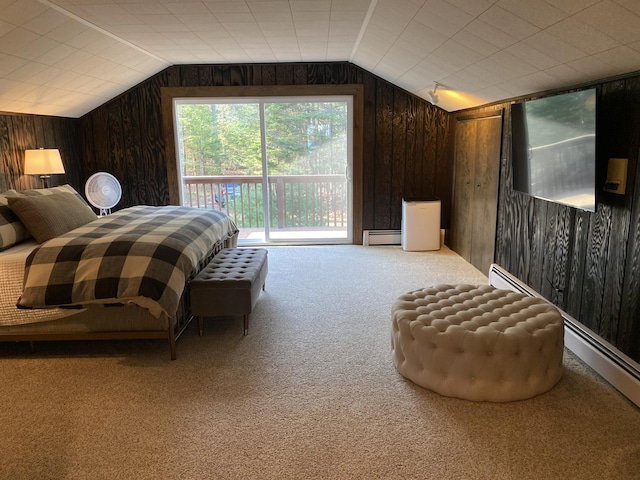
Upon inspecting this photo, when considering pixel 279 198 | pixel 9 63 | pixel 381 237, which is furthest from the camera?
pixel 279 198

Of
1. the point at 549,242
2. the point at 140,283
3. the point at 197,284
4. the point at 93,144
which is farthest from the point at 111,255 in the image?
the point at 93,144

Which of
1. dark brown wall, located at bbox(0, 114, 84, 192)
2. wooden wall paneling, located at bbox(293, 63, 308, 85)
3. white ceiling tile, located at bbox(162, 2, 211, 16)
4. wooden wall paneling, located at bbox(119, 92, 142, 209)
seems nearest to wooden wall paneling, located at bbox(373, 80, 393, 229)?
wooden wall paneling, located at bbox(293, 63, 308, 85)

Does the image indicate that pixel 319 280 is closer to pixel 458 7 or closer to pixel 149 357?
pixel 149 357

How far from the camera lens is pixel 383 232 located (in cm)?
589

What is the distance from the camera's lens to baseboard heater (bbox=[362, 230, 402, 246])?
19.3 ft

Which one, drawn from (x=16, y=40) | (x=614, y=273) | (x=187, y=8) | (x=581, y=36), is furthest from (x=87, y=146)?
(x=614, y=273)

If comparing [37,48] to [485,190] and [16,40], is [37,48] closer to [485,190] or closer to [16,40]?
[16,40]

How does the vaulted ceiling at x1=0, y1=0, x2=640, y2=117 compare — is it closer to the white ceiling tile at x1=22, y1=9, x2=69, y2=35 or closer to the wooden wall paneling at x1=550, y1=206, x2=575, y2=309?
the white ceiling tile at x1=22, y1=9, x2=69, y2=35

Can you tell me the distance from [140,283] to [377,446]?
1.68 metres

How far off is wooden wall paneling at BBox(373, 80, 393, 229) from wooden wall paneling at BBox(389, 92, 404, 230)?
4 cm

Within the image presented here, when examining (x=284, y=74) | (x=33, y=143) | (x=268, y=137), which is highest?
(x=284, y=74)

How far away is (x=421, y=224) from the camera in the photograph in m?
5.49

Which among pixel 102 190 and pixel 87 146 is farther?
pixel 87 146

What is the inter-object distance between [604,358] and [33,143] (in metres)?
5.38
